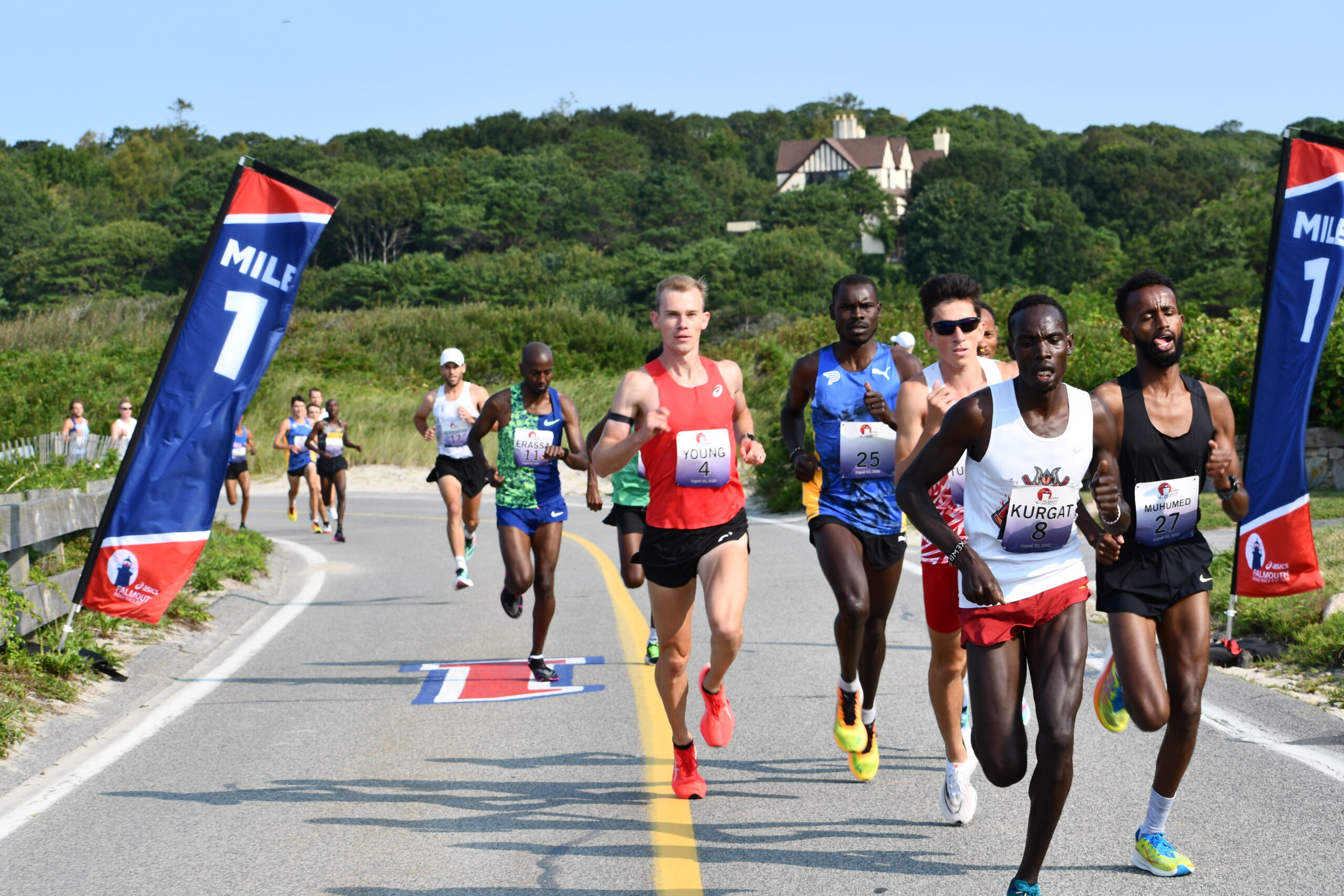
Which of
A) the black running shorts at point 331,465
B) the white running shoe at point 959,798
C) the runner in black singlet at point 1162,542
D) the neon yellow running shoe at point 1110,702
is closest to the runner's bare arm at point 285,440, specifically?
the black running shorts at point 331,465

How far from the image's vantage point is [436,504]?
2694cm

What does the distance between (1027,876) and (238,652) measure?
23.3ft

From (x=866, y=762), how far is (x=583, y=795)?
1.23m

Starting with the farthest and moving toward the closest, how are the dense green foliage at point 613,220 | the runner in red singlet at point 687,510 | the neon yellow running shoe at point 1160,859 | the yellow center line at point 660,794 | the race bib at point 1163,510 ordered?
the dense green foliage at point 613,220 → the runner in red singlet at point 687,510 → the race bib at point 1163,510 → the yellow center line at point 660,794 → the neon yellow running shoe at point 1160,859

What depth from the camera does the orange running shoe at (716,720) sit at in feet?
19.2

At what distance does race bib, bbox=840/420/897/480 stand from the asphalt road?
1.35 meters

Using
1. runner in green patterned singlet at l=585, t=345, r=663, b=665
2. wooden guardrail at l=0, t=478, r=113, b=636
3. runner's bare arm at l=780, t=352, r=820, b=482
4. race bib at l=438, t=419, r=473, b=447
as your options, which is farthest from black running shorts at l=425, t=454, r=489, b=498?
runner's bare arm at l=780, t=352, r=820, b=482

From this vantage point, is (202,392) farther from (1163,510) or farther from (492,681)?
(1163,510)

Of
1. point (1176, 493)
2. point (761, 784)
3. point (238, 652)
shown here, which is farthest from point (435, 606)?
point (1176, 493)

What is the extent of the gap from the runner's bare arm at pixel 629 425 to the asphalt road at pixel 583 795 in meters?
1.45

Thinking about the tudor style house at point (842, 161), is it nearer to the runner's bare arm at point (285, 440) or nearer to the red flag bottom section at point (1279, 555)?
the runner's bare arm at point (285, 440)

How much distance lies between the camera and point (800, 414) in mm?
6922

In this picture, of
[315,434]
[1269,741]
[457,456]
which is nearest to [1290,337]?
[1269,741]

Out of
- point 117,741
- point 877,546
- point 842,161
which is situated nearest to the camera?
point 877,546
